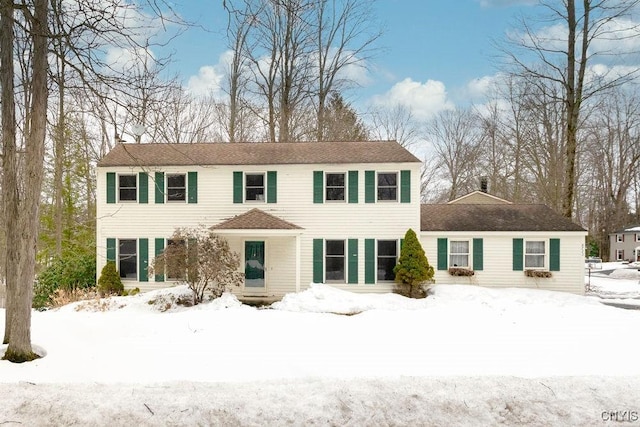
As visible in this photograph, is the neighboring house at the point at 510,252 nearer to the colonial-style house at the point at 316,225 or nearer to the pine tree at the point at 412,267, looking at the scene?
the colonial-style house at the point at 316,225

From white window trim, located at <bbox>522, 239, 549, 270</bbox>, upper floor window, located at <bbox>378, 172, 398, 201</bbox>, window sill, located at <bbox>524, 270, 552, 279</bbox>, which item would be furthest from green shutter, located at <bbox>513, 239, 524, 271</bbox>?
upper floor window, located at <bbox>378, 172, 398, 201</bbox>

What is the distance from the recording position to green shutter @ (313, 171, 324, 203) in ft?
47.4

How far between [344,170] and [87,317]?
896cm

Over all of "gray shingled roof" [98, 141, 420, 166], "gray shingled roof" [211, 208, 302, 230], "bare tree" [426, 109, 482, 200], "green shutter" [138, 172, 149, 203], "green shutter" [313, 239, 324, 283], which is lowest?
"green shutter" [313, 239, 324, 283]

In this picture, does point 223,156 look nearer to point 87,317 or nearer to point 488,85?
point 87,317

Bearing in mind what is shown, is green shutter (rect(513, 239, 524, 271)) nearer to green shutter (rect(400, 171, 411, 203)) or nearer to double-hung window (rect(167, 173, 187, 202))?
green shutter (rect(400, 171, 411, 203))

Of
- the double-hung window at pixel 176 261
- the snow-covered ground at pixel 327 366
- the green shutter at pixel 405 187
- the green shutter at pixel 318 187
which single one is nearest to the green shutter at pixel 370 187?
the green shutter at pixel 405 187

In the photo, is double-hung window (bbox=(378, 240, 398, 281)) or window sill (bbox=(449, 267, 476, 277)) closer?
double-hung window (bbox=(378, 240, 398, 281))

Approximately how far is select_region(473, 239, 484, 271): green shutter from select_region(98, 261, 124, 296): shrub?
41.0ft

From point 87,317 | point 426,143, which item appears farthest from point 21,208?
point 426,143

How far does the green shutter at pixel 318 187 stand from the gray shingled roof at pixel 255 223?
4.31ft

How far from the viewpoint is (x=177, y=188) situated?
48.4ft

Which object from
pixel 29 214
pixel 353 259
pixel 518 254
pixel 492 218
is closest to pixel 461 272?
pixel 518 254

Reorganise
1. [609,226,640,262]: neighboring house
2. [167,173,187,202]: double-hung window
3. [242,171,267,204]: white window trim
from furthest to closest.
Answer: [609,226,640,262]: neighboring house, [167,173,187,202]: double-hung window, [242,171,267,204]: white window trim
